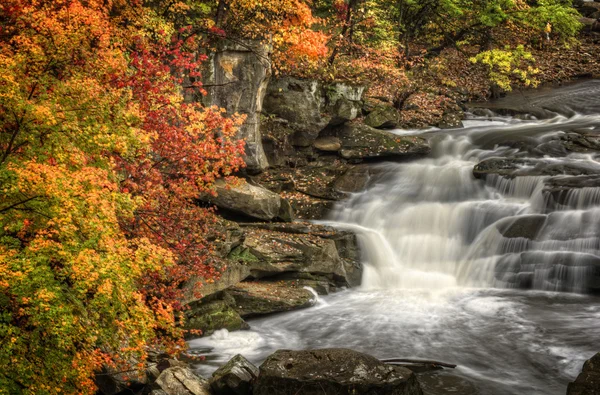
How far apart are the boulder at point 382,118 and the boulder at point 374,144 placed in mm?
1500

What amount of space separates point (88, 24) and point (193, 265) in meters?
5.28

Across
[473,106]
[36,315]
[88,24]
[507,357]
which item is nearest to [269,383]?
[36,315]

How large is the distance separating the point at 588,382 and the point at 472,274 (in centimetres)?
830

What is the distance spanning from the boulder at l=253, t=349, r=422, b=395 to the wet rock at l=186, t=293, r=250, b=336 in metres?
3.73

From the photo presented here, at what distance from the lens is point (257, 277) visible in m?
14.9

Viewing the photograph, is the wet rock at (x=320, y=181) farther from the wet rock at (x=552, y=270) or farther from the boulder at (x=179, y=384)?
the boulder at (x=179, y=384)

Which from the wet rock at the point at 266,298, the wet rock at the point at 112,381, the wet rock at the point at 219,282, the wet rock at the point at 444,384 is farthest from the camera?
the wet rock at the point at 266,298

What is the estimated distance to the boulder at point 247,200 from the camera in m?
16.2

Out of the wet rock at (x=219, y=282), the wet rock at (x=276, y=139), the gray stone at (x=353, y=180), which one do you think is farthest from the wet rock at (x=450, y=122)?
the wet rock at (x=219, y=282)

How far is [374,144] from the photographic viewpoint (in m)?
21.2

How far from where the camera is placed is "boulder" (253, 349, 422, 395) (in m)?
8.30

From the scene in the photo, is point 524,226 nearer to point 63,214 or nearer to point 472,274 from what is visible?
point 472,274

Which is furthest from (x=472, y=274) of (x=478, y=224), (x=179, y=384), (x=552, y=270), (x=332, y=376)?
(x=179, y=384)

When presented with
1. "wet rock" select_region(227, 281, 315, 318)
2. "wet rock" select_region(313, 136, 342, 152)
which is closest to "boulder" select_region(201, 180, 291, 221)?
"wet rock" select_region(227, 281, 315, 318)
